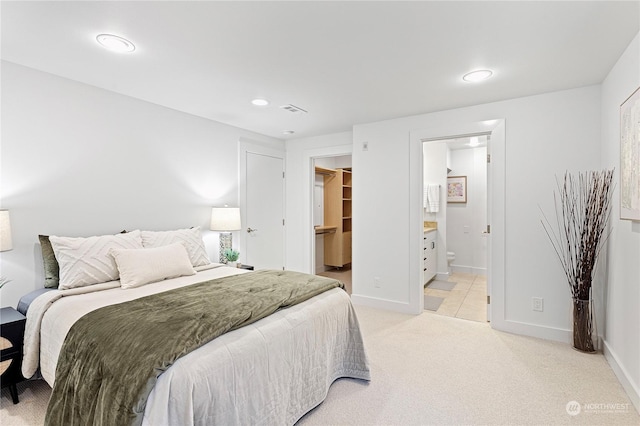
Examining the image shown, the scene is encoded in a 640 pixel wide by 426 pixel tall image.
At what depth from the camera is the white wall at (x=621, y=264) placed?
2.11 metres

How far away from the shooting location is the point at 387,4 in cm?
174

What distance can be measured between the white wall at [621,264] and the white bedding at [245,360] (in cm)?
177

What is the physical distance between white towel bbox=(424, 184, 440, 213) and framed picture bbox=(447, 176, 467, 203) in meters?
0.83

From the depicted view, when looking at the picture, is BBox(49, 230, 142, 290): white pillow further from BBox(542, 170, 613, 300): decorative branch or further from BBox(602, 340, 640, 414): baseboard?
BBox(542, 170, 613, 300): decorative branch

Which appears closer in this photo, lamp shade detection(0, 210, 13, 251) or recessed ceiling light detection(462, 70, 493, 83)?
lamp shade detection(0, 210, 13, 251)

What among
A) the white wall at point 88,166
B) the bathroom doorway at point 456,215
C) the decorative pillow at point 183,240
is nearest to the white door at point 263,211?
the white wall at point 88,166

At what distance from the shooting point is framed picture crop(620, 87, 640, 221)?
6.66 feet

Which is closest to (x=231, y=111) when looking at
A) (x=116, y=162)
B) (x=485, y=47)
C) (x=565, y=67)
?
(x=116, y=162)

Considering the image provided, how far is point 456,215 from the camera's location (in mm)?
6332

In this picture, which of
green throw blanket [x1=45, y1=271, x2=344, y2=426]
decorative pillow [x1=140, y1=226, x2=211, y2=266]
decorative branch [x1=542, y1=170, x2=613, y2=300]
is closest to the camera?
green throw blanket [x1=45, y1=271, x2=344, y2=426]

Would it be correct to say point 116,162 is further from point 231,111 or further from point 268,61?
point 268,61

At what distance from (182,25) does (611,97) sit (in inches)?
127

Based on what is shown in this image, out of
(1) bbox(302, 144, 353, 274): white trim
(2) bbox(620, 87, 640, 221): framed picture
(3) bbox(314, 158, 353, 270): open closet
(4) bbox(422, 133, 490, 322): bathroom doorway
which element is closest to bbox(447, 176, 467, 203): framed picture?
(4) bbox(422, 133, 490, 322): bathroom doorway

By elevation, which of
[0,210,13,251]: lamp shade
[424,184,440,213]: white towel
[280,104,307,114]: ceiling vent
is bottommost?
[0,210,13,251]: lamp shade
